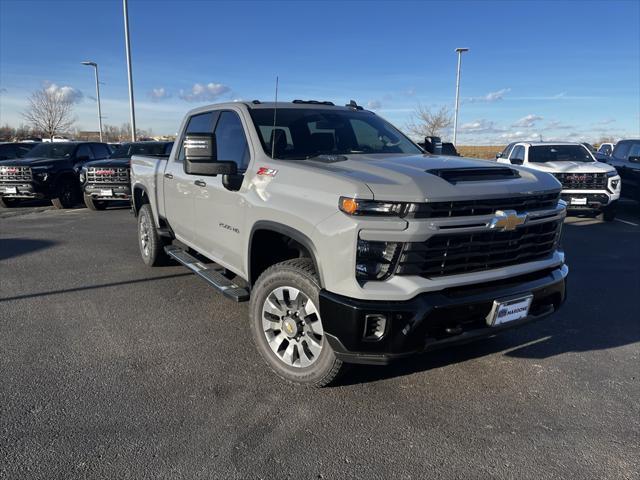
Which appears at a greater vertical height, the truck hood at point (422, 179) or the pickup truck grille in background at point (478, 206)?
the truck hood at point (422, 179)

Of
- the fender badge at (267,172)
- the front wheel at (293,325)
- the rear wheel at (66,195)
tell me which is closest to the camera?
the front wheel at (293,325)

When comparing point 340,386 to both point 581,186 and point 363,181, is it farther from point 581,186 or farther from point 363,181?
point 581,186

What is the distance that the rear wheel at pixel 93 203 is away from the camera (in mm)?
12853

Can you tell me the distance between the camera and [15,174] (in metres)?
13.2

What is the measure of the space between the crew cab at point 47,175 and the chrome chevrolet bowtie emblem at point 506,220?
13.3 metres

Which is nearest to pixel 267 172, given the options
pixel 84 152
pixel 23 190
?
pixel 23 190

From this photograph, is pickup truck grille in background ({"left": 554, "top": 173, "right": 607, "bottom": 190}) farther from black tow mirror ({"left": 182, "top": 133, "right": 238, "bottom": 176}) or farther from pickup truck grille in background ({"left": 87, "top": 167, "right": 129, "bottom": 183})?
pickup truck grille in background ({"left": 87, "top": 167, "right": 129, "bottom": 183})

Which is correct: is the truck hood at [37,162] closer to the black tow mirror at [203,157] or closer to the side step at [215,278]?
the side step at [215,278]

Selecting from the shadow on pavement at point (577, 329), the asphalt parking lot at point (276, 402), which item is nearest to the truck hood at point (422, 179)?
the shadow on pavement at point (577, 329)

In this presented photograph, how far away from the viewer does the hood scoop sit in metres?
3.13

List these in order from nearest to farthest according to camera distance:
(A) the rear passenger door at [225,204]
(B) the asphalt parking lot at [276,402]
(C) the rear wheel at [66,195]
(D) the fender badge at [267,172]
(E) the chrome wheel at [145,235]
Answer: (B) the asphalt parking lot at [276,402]
(D) the fender badge at [267,172]
(A) the rear passenger door at [225,204]
(E) the chrome wheel at [145,235]
(C) the rear wheel at [66,195]

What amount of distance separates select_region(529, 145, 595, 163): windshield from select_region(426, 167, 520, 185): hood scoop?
9.93 meters

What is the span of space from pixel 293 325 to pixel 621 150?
14005mm

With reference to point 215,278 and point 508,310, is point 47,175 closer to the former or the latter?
point 215,278
